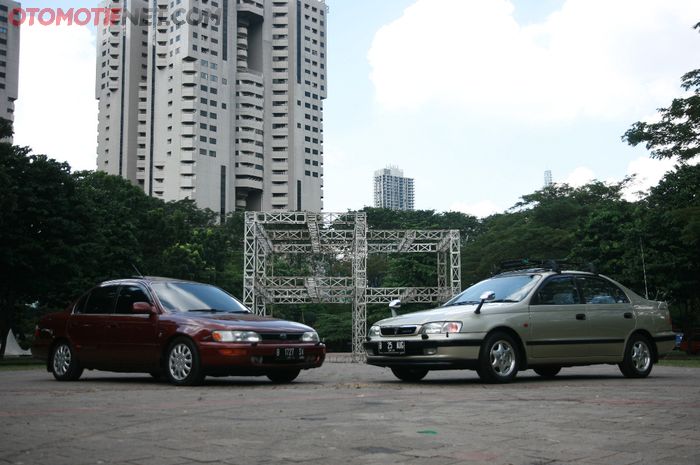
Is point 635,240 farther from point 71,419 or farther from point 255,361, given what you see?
point 71,419

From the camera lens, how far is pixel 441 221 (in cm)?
7781

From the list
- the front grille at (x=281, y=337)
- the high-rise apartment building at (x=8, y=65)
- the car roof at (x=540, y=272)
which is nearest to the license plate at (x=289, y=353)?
the front grille at (x=281, y=337)

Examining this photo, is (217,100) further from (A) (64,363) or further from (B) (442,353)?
(B) (442,353)

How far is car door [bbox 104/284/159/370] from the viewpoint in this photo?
10.3 m

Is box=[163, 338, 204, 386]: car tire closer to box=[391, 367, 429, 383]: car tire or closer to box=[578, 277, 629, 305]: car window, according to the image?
box=[391, 367, 429, 383]: car tire

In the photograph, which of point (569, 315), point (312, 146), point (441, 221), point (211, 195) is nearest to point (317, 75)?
point (312, 146)

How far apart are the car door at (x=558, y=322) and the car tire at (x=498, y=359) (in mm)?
278

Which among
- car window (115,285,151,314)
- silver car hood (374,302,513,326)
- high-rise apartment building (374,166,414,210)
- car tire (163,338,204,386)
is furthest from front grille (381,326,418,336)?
high-rise apartment building (374,166,414,210)

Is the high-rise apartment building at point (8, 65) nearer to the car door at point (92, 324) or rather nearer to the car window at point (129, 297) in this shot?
the car door at point (92, 324)

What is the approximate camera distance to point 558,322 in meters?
10.5

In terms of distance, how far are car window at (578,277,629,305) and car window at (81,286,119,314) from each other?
6488 millimetres

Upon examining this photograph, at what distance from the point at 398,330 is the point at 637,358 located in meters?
3.62

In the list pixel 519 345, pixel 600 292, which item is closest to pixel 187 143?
pixel 600 292

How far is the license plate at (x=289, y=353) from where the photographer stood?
998 cm
